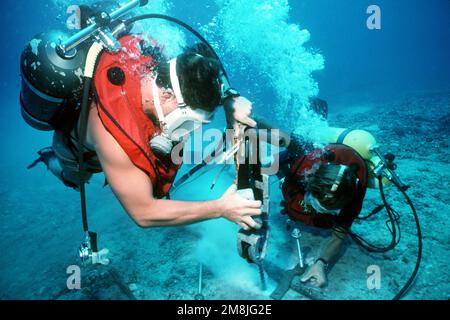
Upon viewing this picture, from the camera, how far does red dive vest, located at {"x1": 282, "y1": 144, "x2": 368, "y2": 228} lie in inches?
126

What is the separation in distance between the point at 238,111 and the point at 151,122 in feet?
2.83

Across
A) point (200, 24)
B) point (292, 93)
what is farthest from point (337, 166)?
point (200, 24)

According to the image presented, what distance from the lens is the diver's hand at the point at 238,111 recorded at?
2.51m

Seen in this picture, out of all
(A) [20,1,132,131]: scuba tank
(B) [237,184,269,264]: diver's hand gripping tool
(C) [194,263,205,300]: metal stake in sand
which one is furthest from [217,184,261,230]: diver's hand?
(C) [194,263,205,300]: metal stake in sand

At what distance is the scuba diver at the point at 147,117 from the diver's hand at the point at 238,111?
0.03 ft

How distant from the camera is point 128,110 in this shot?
2014 millimetres

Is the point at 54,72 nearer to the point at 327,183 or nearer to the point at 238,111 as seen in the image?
the point at 238,111

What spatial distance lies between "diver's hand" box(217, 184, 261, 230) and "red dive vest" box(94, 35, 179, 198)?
0.63m

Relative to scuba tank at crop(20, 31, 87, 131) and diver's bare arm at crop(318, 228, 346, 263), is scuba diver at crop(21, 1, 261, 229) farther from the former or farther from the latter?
diver's bare arm at crop(318, 228, 346, 263)

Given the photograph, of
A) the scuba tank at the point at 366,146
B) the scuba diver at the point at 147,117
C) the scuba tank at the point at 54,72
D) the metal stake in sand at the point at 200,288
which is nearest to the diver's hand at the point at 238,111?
the scuba diver at the point at 147,117

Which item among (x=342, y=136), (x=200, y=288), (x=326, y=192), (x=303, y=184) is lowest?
(x=200, y=288)

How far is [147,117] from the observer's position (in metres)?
2.27

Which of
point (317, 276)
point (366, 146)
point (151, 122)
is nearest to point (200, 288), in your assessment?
point (317, 276)
